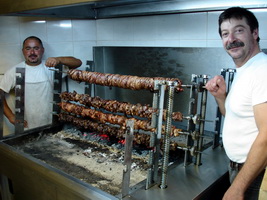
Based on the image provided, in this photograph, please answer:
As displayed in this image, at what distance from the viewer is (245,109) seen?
1.46m

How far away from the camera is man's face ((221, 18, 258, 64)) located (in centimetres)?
152

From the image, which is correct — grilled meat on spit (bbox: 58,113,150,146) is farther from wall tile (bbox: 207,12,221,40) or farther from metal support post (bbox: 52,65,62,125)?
wall tile (bbox: 207,12,221,40)

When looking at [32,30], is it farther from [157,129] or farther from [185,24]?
[157,129]

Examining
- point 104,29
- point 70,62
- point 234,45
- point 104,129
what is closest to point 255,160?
point 234,45

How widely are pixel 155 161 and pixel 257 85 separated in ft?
2.36

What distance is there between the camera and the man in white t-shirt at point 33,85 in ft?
10.0

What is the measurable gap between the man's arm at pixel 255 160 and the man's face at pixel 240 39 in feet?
1.18

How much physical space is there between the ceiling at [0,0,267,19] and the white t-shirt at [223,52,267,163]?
1.05 m

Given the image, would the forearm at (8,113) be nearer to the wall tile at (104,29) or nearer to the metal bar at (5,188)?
the metal bar at (5,188)

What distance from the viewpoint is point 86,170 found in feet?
6.44

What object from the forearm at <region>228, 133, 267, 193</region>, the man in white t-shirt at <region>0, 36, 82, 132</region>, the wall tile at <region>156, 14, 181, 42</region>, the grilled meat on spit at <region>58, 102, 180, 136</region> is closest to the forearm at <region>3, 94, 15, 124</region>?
the man in white t-shirt at <region>0, 36, 82, 132</region>

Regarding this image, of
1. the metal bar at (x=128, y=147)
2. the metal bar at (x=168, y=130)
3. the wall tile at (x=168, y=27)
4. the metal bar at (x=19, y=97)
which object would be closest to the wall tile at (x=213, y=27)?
the wall tile at (x=168, y=27)

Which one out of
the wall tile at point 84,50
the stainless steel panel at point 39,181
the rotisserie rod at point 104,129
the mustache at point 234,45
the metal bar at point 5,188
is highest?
the wall tile at point 84,50

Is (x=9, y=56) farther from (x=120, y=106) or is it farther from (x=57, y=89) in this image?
(x=120, y=106)
